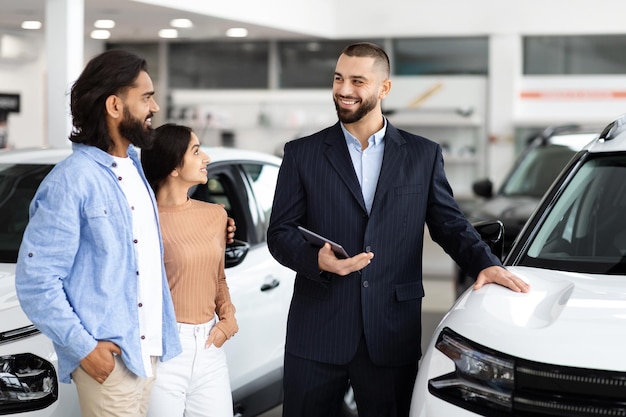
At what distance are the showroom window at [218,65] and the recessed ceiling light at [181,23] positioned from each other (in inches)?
210

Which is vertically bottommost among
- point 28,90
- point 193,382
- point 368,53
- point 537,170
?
point 193,382

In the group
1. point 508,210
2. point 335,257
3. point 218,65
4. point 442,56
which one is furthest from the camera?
point 218,65

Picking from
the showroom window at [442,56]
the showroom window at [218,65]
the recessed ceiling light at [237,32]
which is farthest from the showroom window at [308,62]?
the recessed ceiling light at [237,32]

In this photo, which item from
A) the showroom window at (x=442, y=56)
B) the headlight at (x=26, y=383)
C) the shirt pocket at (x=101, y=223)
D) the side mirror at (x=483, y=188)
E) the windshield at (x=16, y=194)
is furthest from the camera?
the showroom window at (x=442, y=56)

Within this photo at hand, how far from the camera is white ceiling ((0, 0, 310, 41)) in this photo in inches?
419

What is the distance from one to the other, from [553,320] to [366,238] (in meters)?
0.70

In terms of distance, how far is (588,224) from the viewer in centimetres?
406

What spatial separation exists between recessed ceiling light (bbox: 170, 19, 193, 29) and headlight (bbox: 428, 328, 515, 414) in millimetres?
10070

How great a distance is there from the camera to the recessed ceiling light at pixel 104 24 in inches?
504

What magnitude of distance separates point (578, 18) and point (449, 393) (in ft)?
48.6

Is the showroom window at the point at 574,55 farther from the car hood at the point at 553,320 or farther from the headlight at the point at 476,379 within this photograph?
the headlight at the point at 476,379

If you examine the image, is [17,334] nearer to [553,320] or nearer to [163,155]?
[163,155]

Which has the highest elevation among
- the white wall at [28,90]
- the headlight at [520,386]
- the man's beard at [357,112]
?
the white wall at [28,90]

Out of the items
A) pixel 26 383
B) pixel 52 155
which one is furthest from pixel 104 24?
pixel 26 383
